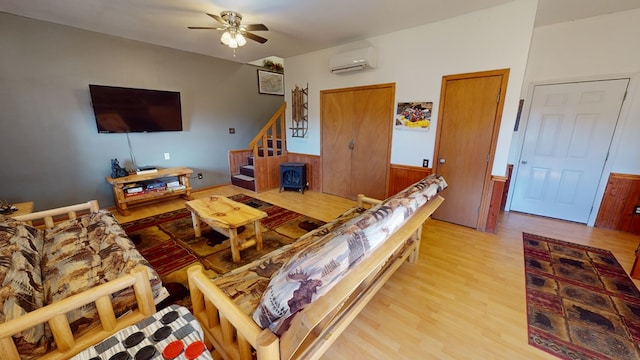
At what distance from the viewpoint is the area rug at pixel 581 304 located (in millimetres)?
1480

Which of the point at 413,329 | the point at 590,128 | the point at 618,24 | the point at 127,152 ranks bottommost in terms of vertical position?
the point at 413,329

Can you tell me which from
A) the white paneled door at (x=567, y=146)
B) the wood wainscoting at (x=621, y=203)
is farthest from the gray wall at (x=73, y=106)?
the wood wainscoting at (x=621, y=203)

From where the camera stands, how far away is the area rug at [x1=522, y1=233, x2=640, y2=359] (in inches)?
58.3

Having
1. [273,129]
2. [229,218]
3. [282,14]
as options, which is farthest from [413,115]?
[229,218]

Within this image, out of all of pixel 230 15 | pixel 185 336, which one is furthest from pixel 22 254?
pixel 230 15

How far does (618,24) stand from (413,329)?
4052 millimetres

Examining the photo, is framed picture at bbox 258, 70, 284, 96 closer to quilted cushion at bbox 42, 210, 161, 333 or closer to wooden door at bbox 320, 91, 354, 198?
wooden door at bbox 320, 91, 354, 198

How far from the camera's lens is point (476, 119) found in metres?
2.86

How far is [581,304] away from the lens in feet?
5.96

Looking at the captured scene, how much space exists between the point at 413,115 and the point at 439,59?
72 centimetres

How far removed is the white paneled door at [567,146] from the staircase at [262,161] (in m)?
4.04

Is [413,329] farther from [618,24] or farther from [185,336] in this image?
[618,24]

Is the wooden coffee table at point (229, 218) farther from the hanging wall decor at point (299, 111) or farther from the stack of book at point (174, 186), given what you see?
the hanging wall decor at point (299, 111)

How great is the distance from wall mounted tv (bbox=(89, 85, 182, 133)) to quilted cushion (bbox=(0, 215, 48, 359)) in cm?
213
